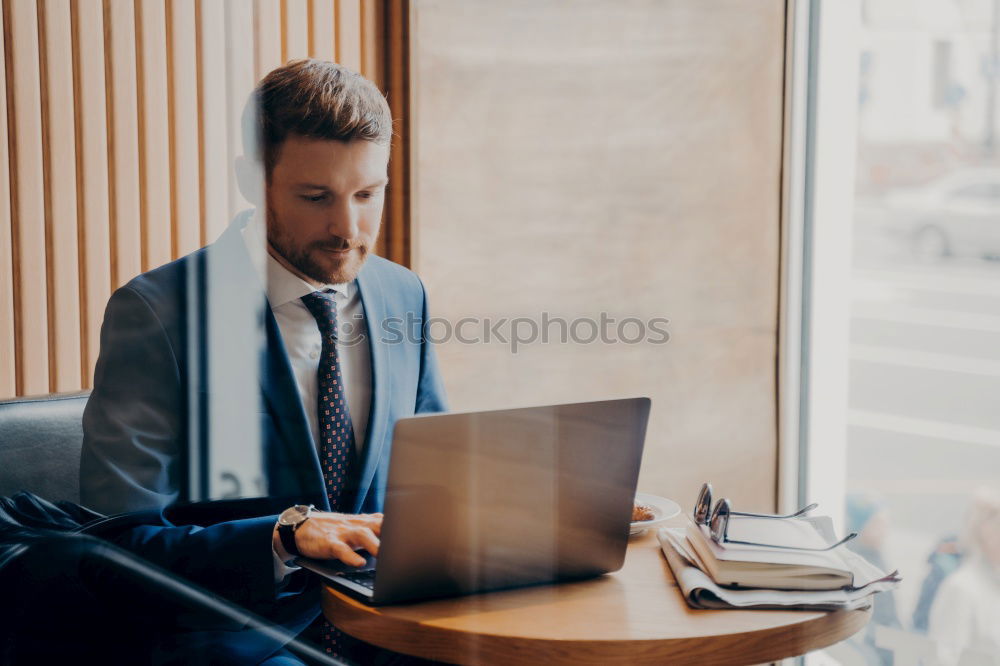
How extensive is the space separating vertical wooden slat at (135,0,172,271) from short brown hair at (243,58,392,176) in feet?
0.42

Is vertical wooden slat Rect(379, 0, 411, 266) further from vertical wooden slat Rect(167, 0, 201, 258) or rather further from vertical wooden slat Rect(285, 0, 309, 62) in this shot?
vertical wooden slat Rect(167, 0, 201, 258)

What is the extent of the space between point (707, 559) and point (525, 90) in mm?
1327

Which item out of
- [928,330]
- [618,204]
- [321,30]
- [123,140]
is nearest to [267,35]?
[321,30]

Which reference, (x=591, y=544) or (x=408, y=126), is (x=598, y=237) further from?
(x=591, y=544)

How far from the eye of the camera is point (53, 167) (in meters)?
1.29

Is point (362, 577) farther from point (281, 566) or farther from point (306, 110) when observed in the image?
point (306, 110)

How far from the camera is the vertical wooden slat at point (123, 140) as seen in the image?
4.48ft

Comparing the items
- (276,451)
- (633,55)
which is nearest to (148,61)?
(276,451)

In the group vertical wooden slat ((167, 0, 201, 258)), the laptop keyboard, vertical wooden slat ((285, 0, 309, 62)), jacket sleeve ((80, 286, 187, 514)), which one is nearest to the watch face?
the laptop keyboard

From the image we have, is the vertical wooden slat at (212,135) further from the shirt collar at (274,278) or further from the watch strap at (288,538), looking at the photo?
the watch strap at (288,538)

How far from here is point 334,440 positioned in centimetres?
140

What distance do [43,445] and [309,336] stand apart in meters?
0.39

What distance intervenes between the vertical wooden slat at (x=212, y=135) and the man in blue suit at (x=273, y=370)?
0.03 m

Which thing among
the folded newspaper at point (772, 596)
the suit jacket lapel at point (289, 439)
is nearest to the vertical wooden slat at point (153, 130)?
the suit jacket lapel at point (289, 439)
